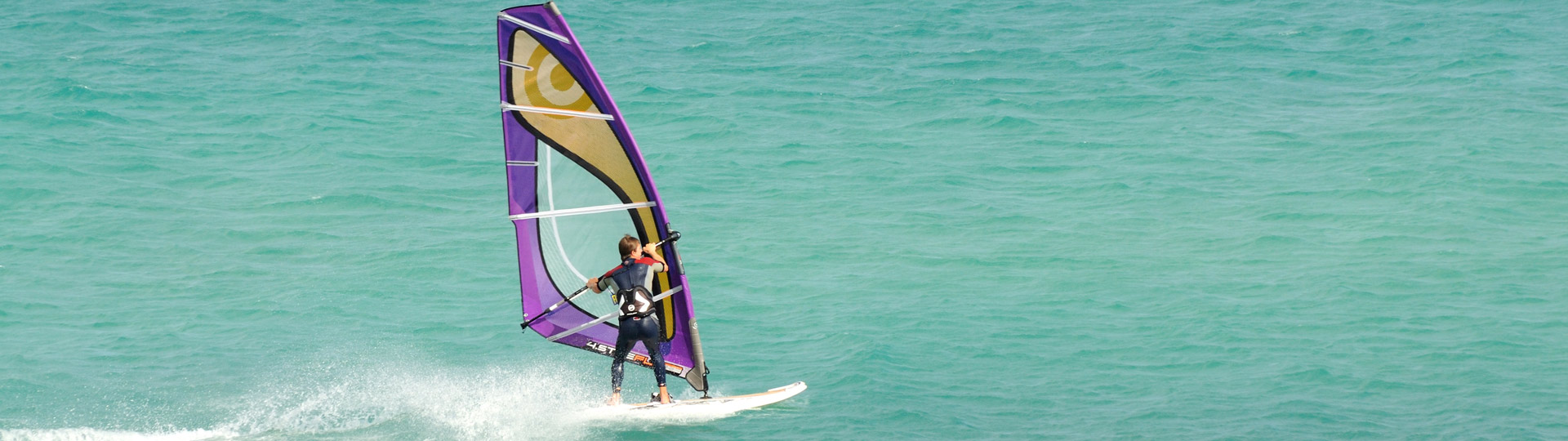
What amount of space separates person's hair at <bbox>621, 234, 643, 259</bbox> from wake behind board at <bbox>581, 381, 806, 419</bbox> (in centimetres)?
126

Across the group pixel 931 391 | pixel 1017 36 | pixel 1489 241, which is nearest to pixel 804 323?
pixel 931 391

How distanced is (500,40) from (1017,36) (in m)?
18.9

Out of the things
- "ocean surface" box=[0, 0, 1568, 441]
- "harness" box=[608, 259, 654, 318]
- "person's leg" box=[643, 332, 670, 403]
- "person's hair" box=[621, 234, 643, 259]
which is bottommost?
"ocean surface" box=[0, 0, 1568, 441]

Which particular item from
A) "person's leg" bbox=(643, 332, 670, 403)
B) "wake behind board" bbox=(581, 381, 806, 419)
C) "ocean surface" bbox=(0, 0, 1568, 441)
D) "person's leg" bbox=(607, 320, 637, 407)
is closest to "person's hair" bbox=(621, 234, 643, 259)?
"person's leg" bbox=(607, 320, 637, 407)

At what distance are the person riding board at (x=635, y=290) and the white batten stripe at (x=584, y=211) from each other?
203 millimetres

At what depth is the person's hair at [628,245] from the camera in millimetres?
7824

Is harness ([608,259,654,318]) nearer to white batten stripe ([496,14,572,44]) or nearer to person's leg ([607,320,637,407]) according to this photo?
person's leg ([607,320,637,407])

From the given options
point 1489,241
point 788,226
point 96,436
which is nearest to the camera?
point 96,436

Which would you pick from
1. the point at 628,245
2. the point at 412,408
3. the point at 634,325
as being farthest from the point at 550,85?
the point at 412,408

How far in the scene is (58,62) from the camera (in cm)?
2242

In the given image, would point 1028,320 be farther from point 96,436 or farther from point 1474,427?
point 96,436

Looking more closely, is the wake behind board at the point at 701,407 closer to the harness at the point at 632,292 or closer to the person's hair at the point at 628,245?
the harness at the point at 632,292

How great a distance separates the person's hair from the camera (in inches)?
308

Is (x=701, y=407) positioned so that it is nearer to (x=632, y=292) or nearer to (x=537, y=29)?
(x=632, y=292)
